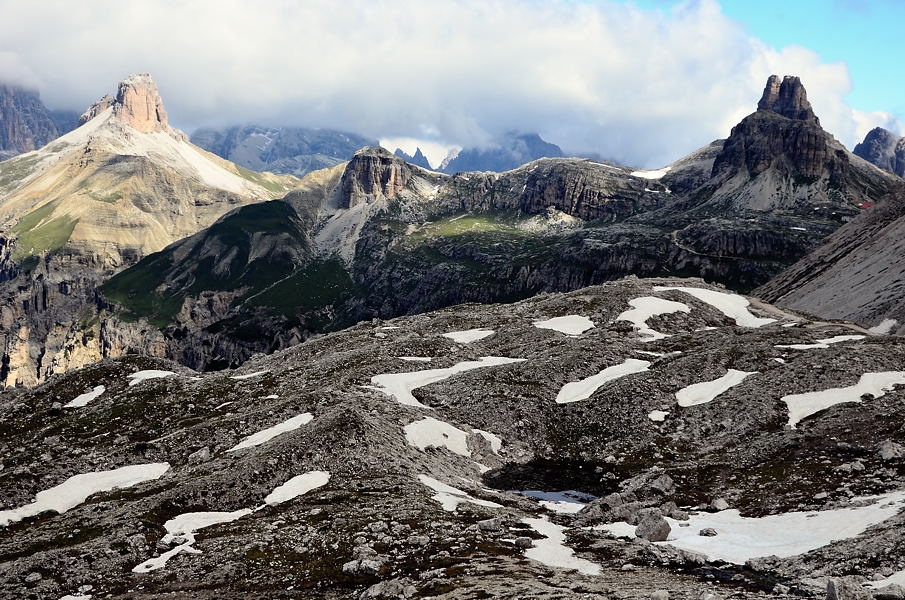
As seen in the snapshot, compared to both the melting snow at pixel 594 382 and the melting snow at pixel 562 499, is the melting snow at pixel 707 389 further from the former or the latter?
the melting snow at pixel 562 499

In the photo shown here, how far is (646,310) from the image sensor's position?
113750mm

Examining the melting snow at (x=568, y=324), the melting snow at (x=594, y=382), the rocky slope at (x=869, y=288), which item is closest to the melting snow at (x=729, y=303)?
the melting snow at (x=568, y=324)

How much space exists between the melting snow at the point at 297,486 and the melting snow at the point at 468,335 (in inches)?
1812

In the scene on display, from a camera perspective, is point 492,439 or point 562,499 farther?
point 492,439

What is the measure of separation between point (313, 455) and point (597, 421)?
104 ft

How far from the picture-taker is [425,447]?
6888cm

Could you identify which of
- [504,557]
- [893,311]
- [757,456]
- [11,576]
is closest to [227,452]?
[11,576]

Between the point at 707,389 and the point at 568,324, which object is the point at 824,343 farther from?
the point at 568,324

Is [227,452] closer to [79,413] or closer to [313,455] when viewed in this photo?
[313,455]

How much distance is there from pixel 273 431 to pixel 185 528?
18146 mm

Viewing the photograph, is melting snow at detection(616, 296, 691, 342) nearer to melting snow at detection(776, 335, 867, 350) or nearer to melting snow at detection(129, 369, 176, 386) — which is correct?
melting snow at detection(776, 335, 867, 350)

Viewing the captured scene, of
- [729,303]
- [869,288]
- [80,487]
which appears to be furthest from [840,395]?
[869,288]

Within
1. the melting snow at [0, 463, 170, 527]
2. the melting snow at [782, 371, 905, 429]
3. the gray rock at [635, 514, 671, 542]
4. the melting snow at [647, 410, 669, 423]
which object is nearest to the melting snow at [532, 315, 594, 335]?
the melting snow at [647, 410, 669, 423]

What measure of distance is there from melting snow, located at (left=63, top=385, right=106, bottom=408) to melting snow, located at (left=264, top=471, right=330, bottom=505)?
139 ft
